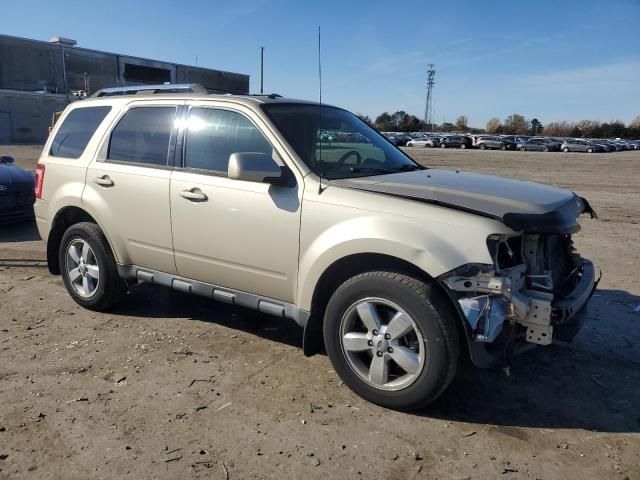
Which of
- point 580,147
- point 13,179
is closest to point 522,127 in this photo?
point 580,147

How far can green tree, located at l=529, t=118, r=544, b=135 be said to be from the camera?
103 metres

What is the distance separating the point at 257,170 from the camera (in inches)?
146

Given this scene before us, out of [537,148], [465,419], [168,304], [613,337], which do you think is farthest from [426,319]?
[537,148]

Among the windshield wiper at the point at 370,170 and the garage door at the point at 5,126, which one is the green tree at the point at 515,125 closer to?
the garage door at the point at 5,126

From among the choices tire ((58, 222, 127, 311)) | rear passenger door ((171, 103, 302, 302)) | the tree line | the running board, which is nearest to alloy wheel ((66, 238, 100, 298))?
tire ((58, 222, 127, 311))

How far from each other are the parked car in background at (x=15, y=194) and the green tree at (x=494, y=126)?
108 m

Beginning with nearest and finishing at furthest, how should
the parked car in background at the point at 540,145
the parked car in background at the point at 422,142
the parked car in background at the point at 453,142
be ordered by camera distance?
1. the parked car in background at the point at 540,145
2. the parked car in background at the point at 453,142
3. the parked car in background at the point at 422,142

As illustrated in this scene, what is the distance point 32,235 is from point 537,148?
53.4m

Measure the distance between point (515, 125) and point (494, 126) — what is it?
4.28 meters

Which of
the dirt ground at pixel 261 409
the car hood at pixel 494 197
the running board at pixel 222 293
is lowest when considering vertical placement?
the dirt ground at pixel 261 409

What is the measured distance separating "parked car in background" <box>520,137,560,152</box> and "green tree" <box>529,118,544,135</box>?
5018 cm

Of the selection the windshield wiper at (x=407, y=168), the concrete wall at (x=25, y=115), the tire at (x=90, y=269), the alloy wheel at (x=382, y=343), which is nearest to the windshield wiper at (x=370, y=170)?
the windshield wiper at (x=407, y=168)

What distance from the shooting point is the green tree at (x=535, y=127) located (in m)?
103

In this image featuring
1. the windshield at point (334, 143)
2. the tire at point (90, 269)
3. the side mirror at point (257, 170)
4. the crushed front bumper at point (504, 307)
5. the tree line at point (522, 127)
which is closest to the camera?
the crushed front bumper at point (504, 307)
